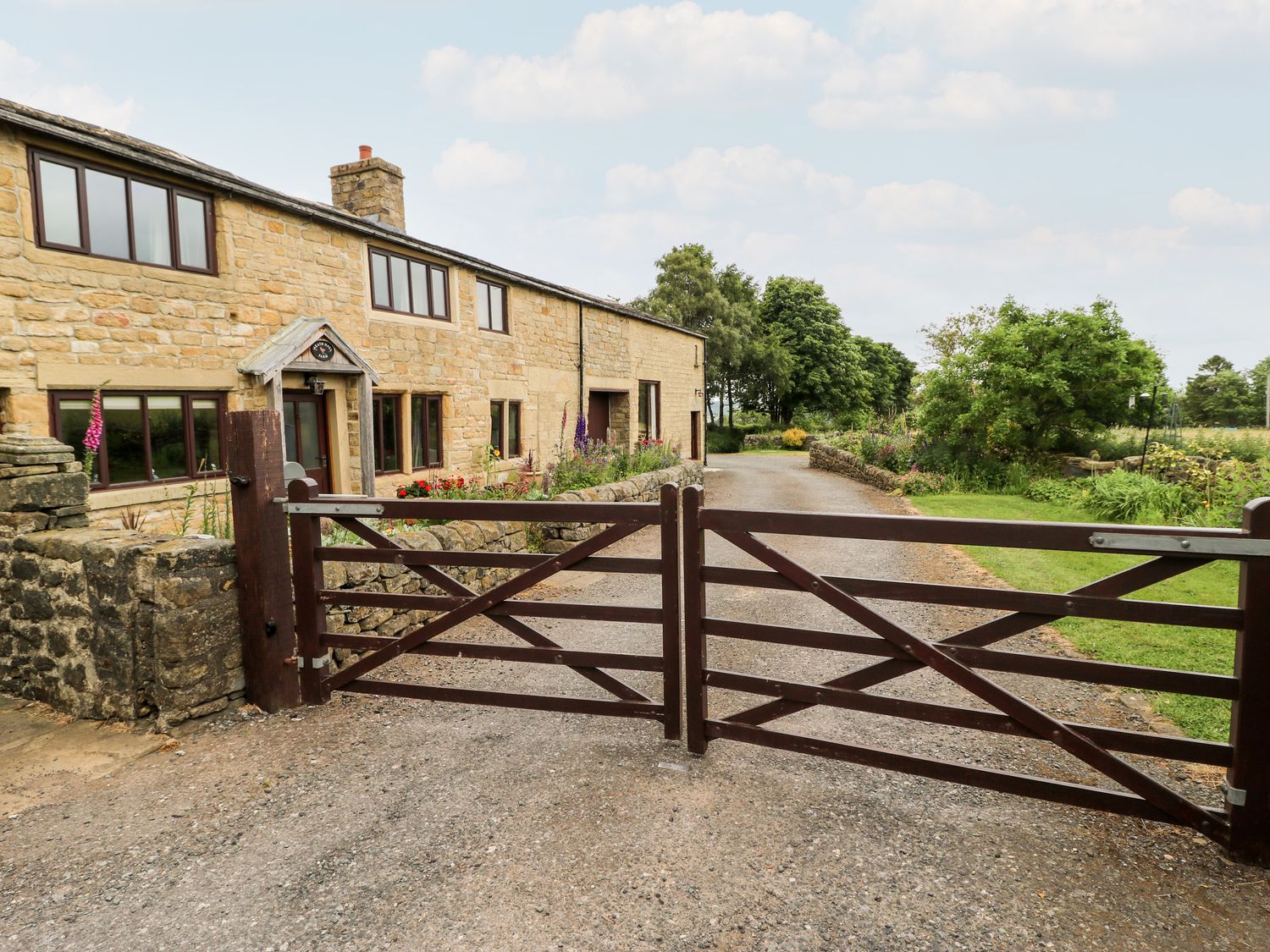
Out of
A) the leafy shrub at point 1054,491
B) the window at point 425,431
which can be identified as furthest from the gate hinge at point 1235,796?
the leafy shrub at point 1054,491

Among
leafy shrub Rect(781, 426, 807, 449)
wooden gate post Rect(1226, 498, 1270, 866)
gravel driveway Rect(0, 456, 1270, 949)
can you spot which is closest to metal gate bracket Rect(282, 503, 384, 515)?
gravel driveway Rect(0, 456, 1270, 949)

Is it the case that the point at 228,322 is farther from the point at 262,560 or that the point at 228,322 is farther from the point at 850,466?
the point at 850,466

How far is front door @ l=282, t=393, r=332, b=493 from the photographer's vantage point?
995 cm

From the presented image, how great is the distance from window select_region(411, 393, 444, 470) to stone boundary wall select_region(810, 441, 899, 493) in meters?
11.7

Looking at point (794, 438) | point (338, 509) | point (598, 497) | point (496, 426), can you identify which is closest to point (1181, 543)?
point (338, 509)

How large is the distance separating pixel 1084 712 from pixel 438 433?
36.3 ft

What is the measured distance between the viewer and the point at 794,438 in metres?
39.8

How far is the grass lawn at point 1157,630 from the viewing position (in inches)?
181

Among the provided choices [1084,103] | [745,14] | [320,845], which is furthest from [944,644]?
[1084,103]

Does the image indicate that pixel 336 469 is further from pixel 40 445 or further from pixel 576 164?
pixel 576 164

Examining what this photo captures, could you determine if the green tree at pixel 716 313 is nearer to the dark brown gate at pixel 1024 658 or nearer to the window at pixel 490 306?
the window at pixel 490 306

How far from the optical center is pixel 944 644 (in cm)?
338

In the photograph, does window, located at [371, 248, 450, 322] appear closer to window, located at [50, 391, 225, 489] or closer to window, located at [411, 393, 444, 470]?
window, located at [411, 393, 444, 470]

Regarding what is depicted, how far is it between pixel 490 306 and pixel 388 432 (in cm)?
402
